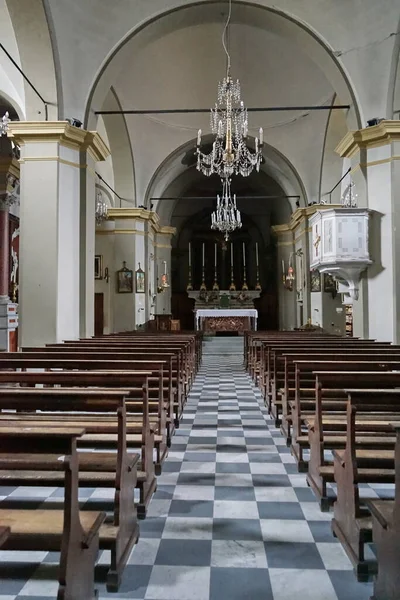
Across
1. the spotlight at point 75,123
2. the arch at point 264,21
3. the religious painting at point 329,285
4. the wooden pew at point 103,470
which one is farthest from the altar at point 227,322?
the wooden pew at point 103,470

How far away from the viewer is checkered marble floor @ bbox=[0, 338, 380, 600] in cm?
223

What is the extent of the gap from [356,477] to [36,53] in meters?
8.46

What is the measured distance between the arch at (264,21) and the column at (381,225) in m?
0.64

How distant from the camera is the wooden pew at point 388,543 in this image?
1892 mm

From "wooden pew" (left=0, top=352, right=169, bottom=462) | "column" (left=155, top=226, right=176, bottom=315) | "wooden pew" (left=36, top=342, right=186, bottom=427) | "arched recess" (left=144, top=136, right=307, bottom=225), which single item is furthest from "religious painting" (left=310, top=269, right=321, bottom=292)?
"wooden pew" (left=0, top=352, right=169, bottom=462)

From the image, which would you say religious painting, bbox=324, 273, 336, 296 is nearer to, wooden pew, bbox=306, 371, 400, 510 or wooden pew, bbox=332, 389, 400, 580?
wooden pew, bbox=306, 371, 400, 510

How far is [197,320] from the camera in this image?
18.2 m

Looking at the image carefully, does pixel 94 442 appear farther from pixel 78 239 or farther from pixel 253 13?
pixel 253 13

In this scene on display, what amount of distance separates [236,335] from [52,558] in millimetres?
16940

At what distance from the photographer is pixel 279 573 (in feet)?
7.77

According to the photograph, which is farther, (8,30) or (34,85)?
(8,30)

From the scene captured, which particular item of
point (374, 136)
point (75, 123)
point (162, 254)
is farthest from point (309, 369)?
point (162, 254)

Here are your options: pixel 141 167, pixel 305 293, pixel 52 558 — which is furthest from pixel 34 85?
pixel 305 293

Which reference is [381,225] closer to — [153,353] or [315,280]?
[153,353]
